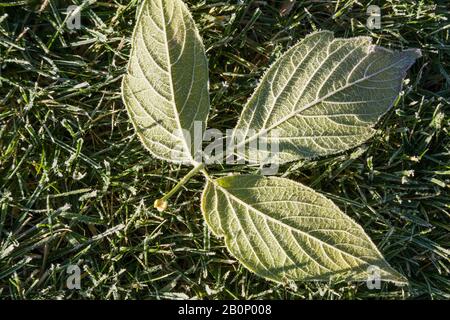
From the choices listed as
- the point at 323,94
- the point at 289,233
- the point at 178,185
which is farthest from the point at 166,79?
the point at 289,233

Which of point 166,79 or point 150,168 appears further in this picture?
point 150,168

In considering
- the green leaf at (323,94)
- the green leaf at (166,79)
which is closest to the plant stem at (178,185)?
the green leaf at (166,79)

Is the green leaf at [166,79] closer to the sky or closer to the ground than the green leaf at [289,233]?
closer to the sky

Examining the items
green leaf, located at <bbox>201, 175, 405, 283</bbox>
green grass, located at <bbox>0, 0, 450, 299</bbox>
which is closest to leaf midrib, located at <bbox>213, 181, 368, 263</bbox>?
green leaf, located at <bbox>201, 175, 405, 283</bbox>

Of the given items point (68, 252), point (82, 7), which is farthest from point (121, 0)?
point (68, 252)

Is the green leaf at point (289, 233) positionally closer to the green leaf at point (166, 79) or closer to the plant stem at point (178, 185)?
the plant stem at point (178, 185)

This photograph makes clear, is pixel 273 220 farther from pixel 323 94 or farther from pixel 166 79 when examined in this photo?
pixel 166 79
